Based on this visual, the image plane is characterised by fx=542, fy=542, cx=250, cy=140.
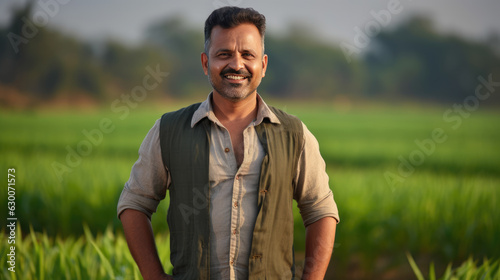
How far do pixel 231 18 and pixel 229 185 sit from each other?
0.54 metres

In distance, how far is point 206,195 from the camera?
1766 mm

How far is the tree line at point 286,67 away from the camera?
2934 centimetres

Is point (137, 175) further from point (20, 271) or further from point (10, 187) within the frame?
point (10, 187)

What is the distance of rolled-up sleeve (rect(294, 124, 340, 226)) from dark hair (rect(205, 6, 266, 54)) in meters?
0.40

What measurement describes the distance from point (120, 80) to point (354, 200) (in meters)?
29.2

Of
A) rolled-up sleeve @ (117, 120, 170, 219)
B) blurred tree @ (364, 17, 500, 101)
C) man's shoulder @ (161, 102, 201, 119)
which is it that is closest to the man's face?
man's shoulder @ (161, 102, 201, 119)

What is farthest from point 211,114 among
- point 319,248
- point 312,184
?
point 319,248

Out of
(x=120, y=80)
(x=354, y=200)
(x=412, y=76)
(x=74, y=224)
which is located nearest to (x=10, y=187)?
(x=74, y=224)

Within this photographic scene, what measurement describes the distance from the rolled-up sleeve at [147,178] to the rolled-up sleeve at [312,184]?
0.46 metres

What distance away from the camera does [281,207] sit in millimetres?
1806

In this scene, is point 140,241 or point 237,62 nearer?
point 237,62

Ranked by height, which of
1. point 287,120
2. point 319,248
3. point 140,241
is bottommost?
point 319,248

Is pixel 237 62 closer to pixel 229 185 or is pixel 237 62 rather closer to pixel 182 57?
pixel 229 185

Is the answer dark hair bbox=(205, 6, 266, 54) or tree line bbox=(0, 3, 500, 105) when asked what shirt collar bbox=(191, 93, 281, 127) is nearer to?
dark hair bbox=(205, 6, 266, 54)
